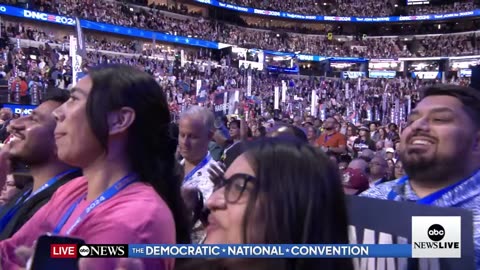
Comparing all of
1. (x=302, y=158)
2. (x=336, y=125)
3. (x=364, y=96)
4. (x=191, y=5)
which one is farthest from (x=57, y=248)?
(x=191, y=5)

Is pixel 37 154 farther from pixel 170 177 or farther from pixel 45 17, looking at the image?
pixel 45 17

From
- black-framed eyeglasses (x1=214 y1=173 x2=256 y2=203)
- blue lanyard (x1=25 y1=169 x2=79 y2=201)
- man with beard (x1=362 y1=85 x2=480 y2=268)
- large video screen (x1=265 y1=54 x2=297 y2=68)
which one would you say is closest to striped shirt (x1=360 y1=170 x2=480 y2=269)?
man with beard (x1=362 y1=85 x2=480 y2=268)

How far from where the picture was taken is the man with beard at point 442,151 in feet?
6.84

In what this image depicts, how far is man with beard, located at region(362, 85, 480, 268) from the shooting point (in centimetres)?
209

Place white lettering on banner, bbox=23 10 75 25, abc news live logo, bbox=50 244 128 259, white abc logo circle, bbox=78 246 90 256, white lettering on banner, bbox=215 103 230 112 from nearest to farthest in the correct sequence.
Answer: abc news live logo, bbox=50 244 128 259, white abc logo circle, bbox=78 246 90 256, white lettering on banner, bbox=215 103 230 112, white lettering on banner, bbox=23 10 75 25

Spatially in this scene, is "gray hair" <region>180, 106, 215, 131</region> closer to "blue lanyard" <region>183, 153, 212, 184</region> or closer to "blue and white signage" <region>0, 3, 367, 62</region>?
"blue lanyard" <region>183, 153, 212, 184</region>

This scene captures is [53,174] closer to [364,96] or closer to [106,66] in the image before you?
[106,66]

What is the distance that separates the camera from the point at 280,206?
4.06ft

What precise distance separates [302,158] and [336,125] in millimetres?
7027

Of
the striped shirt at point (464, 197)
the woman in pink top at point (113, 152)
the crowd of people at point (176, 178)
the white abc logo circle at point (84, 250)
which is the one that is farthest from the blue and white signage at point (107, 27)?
the white abc logo circle at point (84, 250)

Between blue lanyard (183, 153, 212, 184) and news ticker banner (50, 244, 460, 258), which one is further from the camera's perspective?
blue lanyard (183, 153, 212, 184)

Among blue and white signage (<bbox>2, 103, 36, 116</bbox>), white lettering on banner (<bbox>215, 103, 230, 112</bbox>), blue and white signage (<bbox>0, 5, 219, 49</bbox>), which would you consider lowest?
blue and white signage (<bbox>2, 103, 36, 116</bbox>)

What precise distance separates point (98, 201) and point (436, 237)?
40.9 inches

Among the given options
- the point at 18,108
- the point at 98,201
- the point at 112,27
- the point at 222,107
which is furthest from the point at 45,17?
the point at 98,201
